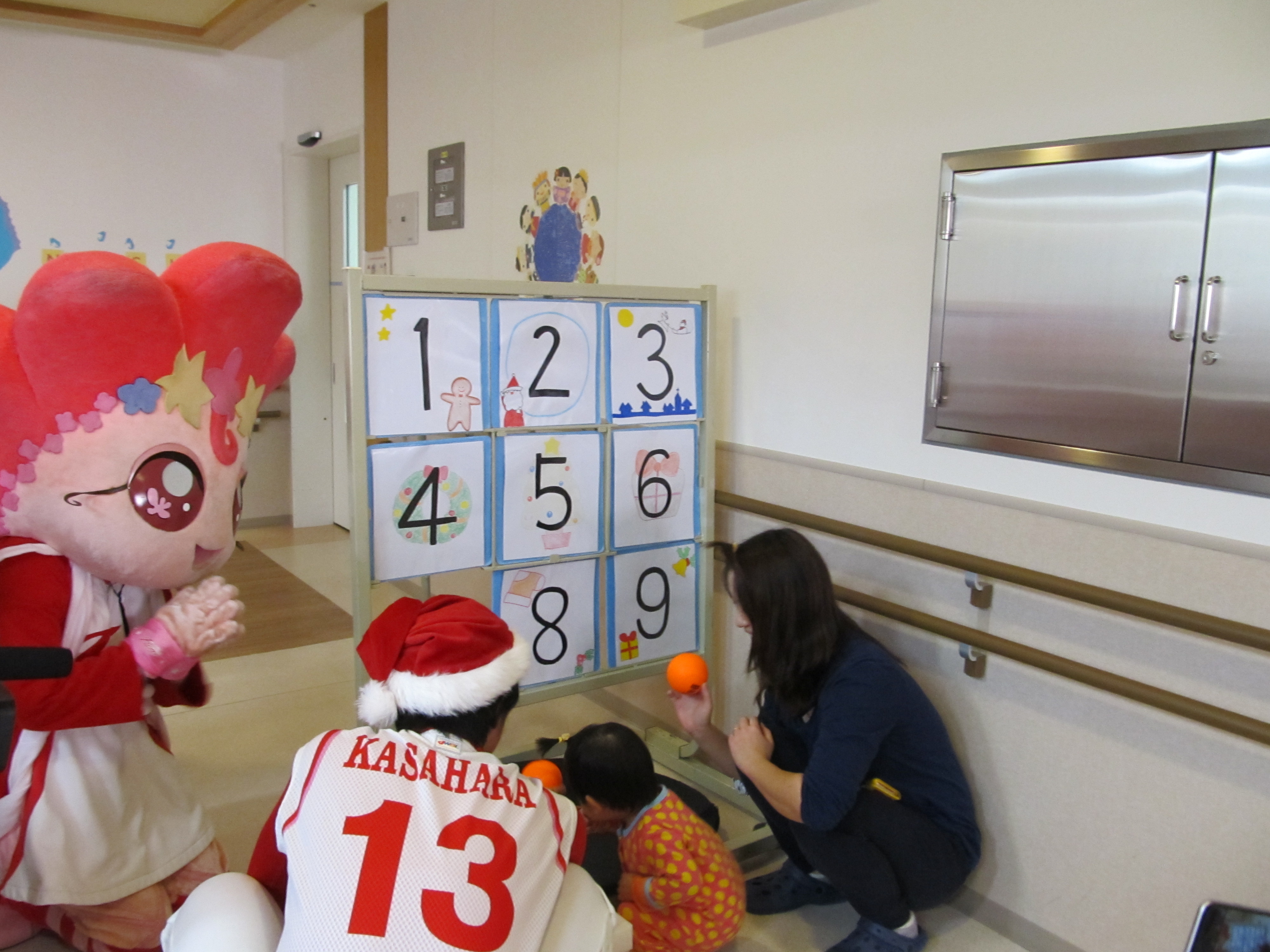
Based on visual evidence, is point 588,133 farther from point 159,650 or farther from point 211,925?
point 211,925

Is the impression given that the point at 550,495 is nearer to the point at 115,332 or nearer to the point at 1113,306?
the point at 115,332

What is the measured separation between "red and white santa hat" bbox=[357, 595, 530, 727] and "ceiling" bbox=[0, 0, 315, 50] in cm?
373

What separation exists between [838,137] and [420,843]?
1.97 meters

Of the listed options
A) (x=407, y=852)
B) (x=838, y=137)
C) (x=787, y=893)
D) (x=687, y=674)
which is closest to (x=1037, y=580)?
(x=687, y=674)

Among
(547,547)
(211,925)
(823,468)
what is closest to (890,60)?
(823,468)

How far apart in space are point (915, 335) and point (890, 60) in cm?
65

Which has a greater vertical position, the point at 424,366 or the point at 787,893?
the point at 424,366

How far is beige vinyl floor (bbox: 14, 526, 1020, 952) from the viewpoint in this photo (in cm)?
231

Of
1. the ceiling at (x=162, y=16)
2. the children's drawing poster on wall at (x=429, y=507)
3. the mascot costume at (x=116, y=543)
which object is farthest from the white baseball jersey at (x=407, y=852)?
the ceiling at (x=162, y=16)

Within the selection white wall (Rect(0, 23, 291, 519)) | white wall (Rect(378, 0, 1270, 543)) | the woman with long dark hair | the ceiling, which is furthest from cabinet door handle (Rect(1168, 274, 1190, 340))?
white wall (Rect(0, 23, 291, 519))

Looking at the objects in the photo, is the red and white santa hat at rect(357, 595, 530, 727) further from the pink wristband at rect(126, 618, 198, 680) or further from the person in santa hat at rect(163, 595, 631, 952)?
the pink wristband at rect(126, 618, 198, 680)

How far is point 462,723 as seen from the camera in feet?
5.27

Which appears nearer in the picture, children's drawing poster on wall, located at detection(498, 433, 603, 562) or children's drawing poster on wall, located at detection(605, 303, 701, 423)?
children's drawing poster on wall, located at detection(498, 433, 603, 562)

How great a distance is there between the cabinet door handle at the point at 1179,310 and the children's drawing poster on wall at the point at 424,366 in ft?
4.66
